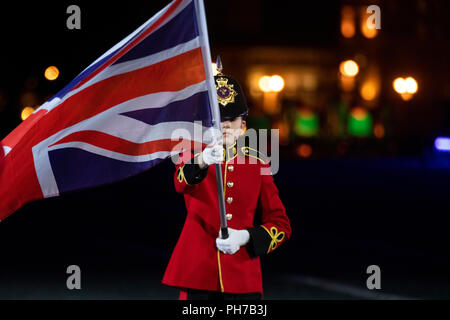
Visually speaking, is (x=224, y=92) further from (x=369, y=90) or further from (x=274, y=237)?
(x=369, y=90)

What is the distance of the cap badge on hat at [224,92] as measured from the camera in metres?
4.23

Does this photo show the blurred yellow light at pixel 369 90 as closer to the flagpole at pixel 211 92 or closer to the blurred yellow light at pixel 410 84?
the blurred yellow light at pixel 410 84

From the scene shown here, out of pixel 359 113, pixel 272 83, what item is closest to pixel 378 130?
pixel 359 113

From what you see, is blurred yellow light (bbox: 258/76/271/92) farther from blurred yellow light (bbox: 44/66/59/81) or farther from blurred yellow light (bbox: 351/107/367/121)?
blurred yellow light (bbox: 44/66/59/81)

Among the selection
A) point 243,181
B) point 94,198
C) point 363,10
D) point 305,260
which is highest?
point 363,10

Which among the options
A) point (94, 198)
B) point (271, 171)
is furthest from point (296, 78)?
point (271, 171)

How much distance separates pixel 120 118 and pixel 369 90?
5283cm

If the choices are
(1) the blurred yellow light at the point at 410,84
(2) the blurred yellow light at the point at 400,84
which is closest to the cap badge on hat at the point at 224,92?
(1) the blurred yellow light at the point at 410,84

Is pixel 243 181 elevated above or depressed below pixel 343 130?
below

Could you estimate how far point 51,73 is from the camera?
45.0 m

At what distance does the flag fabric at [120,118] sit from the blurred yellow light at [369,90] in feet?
170

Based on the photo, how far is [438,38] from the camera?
5378 centimetres
